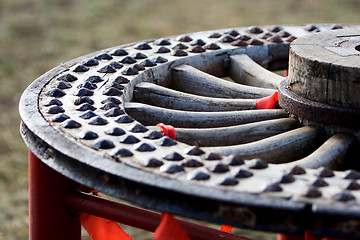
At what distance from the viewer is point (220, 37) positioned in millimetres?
2275

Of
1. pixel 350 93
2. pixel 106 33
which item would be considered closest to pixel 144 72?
pixel 350 93

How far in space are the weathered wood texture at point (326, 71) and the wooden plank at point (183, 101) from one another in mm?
210

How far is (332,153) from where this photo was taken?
1479mm

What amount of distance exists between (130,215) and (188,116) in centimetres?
31

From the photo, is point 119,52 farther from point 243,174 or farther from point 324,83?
point 243,174

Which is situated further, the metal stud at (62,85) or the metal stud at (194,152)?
the metal stud at (62,85)

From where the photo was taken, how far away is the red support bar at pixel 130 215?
1.52m

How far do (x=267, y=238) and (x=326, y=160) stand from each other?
210 cm

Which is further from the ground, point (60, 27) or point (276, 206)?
point (276, 206)

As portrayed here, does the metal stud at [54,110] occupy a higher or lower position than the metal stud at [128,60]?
higher

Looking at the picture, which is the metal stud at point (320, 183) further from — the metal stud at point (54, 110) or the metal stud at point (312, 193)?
the metal stud at point (54, 110)

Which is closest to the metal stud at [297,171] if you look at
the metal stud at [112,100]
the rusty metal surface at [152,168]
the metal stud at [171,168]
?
the rusty metal surface at [152,168]

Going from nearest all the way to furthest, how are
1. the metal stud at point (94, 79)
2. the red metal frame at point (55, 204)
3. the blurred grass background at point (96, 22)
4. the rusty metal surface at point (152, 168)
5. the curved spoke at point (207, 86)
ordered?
1. the rusty metal surface at point (152, 168)
2. the red metal frame at point (55, 204)
3. the metal stud at point (94, 79)
4. the curved spoke at point (207, 86)
5. the blurred grass background at point (96, 22)

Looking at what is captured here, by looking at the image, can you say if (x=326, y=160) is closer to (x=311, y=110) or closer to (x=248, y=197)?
(x=311, y=110)
